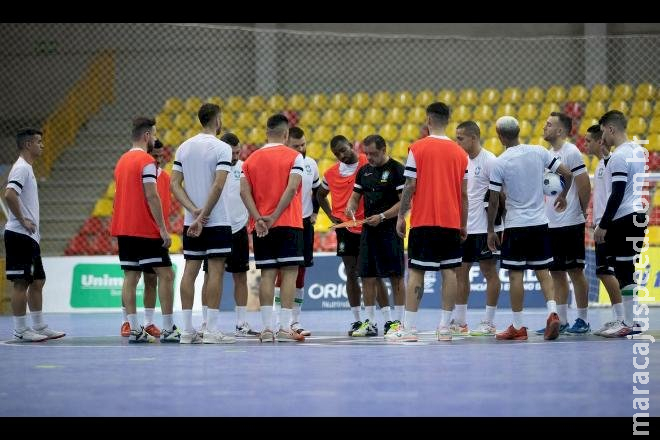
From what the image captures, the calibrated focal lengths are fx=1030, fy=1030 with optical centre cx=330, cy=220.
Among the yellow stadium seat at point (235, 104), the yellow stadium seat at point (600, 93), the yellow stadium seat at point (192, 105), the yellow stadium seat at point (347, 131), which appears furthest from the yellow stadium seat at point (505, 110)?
the yellow stadium seat at point (192, 105)

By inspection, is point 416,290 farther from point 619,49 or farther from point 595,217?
point 619,49

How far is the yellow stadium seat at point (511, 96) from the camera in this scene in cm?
2127

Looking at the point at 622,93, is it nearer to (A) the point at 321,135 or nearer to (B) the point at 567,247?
(A) the point at 321,135

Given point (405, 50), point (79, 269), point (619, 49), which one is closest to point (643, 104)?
point (619, 49)

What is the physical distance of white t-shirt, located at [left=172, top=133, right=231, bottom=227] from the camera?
10094mm

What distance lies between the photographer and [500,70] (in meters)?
22.4

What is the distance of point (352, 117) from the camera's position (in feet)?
69.5

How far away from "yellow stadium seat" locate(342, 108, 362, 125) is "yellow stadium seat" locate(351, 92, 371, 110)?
33 cm

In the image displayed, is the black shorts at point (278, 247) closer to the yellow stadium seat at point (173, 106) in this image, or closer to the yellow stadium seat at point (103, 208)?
the yellow stadium seat at point (103, 208)

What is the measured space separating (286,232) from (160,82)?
1322 centimetres

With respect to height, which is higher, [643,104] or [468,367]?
[643,104]

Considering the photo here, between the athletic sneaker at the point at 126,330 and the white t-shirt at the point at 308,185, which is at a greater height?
the white t-shirt at the point at 308,185

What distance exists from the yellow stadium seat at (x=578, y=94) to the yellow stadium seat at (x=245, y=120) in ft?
21.3

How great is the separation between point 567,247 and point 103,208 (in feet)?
36.6
